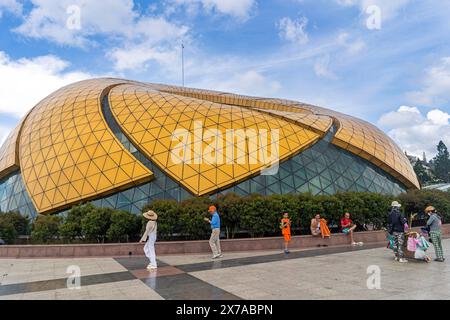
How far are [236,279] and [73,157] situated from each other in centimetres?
1725

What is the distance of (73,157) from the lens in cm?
2242

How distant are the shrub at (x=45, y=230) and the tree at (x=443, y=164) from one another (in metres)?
119

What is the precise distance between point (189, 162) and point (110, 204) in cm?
547

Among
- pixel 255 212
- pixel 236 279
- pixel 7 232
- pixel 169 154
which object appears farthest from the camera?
pixel 169 154

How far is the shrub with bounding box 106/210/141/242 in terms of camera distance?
1717 cm

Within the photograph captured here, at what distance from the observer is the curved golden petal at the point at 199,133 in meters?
20.8

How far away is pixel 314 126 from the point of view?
85.2ft

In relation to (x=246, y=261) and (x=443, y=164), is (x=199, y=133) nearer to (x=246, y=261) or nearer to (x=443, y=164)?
(x=246, y=261)

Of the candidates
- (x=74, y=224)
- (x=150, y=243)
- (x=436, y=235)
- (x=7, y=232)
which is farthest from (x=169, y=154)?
(x=436, y=235)

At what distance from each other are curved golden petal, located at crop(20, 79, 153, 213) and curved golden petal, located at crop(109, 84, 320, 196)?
147 centimetres

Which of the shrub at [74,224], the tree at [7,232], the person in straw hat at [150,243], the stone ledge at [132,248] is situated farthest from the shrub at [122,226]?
the person in straw hat at [150,243]

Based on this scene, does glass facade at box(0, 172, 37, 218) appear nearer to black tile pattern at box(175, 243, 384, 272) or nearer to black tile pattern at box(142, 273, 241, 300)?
black tile pattern at box(175, 243, 384, 272)
